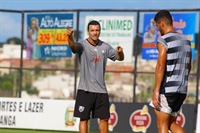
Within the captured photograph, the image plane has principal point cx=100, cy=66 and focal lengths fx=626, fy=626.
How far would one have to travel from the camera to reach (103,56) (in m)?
9.83

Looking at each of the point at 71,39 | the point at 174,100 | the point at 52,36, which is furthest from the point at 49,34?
the point at 174,100

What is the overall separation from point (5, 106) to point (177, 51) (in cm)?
995

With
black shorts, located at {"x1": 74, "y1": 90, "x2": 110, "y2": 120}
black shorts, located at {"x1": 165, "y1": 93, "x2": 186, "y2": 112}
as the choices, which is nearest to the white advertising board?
black shorts, located at {"x1": 74, "y1": 90, "x2": 110, "y2": 120}

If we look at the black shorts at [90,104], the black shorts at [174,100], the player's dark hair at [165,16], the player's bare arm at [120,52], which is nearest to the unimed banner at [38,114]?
the black shorts at [90,104]

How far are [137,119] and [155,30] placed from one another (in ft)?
16.9

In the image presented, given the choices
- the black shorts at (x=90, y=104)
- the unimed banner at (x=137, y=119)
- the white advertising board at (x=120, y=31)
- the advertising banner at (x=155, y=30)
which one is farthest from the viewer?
the white advertising board at (x=120, y=31)

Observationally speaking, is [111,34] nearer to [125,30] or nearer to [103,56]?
[125,30]

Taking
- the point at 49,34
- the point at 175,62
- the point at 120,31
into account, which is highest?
the point at 120,31

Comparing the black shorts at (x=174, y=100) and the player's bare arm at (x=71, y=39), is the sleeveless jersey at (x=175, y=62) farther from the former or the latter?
the player's bare arm at (x=71, y=39)

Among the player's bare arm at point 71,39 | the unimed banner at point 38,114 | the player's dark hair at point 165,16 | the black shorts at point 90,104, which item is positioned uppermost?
the player's dark hair at point 165,16

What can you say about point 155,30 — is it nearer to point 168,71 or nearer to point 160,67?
point 168,71

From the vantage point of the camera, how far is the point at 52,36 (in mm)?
22125

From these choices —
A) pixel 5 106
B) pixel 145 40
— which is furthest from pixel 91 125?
pixel 145 40

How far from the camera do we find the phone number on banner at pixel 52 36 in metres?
22.0
